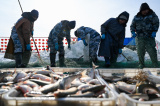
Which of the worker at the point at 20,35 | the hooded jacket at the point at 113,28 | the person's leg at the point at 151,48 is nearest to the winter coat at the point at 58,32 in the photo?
the worker at the point at 20,35

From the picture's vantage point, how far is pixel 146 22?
5.71 metres

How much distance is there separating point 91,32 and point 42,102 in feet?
21.0

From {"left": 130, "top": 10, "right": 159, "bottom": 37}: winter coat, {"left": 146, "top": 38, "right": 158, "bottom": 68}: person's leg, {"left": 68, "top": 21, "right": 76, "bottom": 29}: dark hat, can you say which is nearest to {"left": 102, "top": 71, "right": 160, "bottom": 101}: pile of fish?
{"left": 146, "top": 38, "right": 158, "bottom": 68}: person's leg

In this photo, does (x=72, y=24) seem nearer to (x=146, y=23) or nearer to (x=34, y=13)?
(x=34, y=13)

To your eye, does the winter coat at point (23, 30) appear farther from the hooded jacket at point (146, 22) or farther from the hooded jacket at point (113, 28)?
the hooded jacket at point (146, 22)

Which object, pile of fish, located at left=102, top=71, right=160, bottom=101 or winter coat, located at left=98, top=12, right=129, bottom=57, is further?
winter coat, located at left=98, top=12, right=129, bottom=57

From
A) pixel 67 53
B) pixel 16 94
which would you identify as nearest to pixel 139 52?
pixel 16 94

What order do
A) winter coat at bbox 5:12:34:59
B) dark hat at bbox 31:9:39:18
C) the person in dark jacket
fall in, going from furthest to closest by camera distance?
the person in dark jacket < dark hat at bbox 31:9:39:18 < winter coat at bbox 5:12:34:59

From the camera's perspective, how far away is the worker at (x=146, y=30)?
560cm

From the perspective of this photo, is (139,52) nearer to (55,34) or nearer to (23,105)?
(55,34)

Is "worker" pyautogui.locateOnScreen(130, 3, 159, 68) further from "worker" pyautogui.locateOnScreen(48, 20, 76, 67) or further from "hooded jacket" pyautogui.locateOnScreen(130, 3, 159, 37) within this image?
"worker" pyautogui.locateOnScreen(48, 20, 76, 67)

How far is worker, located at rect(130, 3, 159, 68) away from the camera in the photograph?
18.4 feet

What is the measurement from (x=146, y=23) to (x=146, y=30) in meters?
0.27

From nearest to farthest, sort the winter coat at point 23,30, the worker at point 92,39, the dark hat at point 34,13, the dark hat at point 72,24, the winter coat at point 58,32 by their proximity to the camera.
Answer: the winter coat at point 23,30 → the dark hat at point 34,13 → the winter coat at point 58,32 → the dark hat at point 72,24 → the worker at point 92,39
